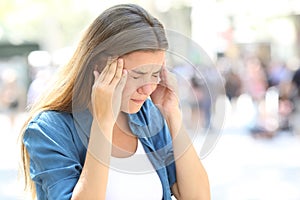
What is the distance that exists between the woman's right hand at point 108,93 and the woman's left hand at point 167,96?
9.1 inches

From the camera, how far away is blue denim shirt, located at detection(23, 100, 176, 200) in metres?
1.41

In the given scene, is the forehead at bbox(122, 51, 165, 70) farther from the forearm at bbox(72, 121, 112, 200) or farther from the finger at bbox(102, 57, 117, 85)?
the forearm at bbox(72, 121, 112, 200)

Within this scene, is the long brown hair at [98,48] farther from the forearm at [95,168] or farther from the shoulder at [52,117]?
the forearm at [95,168]

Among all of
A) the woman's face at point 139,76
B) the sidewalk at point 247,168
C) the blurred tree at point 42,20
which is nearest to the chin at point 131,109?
the woman's face at point 139,76

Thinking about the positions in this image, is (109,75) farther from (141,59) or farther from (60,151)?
(60,151)

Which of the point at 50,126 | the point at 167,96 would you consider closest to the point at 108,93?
the point at 50,126

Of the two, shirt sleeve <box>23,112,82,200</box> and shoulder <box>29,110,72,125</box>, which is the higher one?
shoulder <box>29,110,72,125</box>

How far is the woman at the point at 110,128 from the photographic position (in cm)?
141

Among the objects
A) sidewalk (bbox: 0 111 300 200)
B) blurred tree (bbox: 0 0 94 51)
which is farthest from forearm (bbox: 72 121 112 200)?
blurred tree (bbox: 0 0 94 51)

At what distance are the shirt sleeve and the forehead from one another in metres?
0.20

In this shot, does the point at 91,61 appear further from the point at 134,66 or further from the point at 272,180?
the point at 272,180

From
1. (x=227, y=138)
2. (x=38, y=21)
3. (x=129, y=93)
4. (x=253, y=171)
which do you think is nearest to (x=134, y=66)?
(x=129, y=93)

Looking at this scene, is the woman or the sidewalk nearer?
the woman

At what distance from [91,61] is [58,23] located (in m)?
15.9
